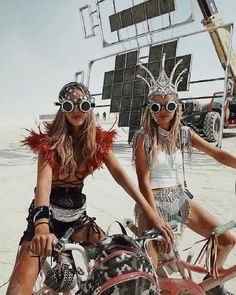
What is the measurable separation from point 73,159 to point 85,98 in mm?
382

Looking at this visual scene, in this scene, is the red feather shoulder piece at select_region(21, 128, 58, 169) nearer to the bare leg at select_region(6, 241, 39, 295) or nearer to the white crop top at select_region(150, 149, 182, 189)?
the bare leg at select_region(6, 241, 39, 295)

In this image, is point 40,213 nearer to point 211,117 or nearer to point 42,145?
point 42,145

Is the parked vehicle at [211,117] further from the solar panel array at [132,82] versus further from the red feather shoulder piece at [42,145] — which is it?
the red feather shoulder piece at [42,145]

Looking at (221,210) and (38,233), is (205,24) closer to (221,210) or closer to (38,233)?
(221,210)

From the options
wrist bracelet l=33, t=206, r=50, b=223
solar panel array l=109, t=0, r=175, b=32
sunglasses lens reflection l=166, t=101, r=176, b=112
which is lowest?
wrist bracelet l=33, t=206, r=50, b=223

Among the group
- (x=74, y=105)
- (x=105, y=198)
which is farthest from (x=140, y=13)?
(x=74, y=105)

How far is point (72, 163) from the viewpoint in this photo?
7.15 ft

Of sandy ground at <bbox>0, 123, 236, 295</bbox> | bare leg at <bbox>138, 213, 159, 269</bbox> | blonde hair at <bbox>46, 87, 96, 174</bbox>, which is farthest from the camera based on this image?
sandy ground at <bbox>0, 123, 236, 295</bbox>

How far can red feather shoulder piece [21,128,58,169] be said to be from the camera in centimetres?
210

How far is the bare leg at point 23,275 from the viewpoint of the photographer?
5.78 feet

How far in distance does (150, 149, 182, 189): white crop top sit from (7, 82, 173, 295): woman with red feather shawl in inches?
17.0

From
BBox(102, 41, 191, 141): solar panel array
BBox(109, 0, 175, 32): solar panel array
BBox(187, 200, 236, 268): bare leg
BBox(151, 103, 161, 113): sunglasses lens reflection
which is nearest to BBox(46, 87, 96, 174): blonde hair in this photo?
BBox(151, 103, 161, 113): sunglasses lens reflection

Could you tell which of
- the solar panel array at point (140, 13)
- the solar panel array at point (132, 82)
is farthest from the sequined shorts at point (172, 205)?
the solar panel array at point (140, 13)

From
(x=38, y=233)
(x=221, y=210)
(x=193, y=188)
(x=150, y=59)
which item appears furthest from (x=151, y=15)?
(x=38, y=233)
